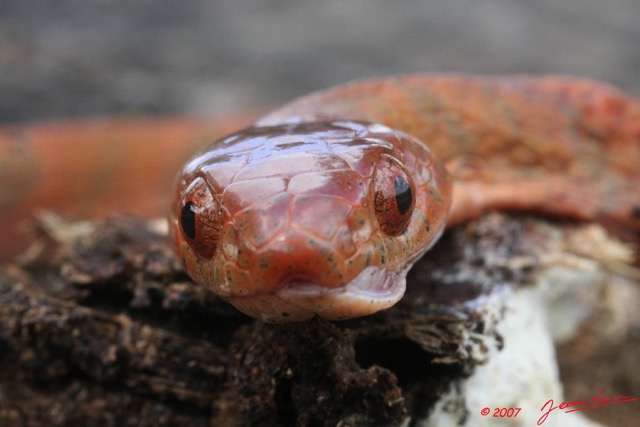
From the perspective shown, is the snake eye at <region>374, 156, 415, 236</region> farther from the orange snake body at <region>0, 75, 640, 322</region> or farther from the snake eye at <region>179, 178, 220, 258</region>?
the snake eye at <region>179, 178, 220, 258</region>

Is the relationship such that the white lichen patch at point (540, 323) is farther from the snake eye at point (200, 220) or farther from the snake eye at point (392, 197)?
the snake eye at point (200, 220)

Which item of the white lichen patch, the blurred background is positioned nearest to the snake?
the white lichen patch

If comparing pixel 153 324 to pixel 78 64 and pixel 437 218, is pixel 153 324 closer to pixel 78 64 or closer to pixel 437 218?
pixel 437 218

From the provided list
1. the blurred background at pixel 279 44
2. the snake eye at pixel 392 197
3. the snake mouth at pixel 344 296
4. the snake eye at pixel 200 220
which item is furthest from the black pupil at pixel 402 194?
the blurred background at pixel 279 44

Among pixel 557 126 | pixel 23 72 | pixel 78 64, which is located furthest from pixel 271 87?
pixel 557 126

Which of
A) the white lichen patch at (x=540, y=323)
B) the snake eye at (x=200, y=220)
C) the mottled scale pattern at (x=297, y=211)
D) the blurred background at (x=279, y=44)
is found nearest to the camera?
the mottled scale pattern at (x=297, y=211)

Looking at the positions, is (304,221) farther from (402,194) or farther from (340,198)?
(402,194)

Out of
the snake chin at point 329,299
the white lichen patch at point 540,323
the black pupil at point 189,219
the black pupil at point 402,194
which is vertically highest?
the black pupil at point 402,194

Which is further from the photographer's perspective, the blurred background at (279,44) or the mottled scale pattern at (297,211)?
the blurred background at (279,44)
